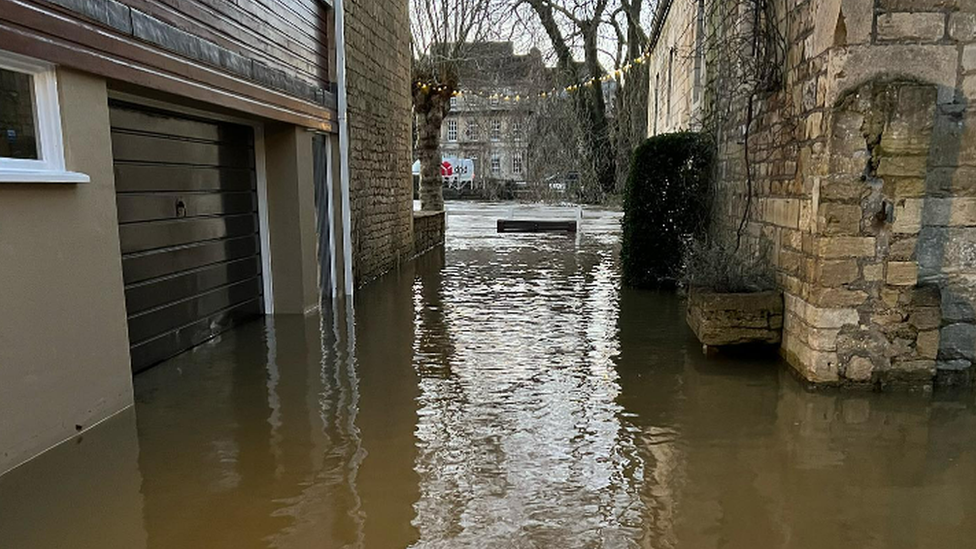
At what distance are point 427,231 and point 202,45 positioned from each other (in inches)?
323

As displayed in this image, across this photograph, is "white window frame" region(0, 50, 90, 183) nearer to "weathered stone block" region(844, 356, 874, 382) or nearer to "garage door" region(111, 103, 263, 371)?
"garage door" region(111, 103, 263, 371)

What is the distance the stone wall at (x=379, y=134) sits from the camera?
8430 mm

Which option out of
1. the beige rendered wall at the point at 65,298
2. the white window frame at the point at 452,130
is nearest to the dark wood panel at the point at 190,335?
the beige rendered wall at the point at 65,298

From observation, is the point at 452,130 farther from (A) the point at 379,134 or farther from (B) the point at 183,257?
(B) the point at 183,257

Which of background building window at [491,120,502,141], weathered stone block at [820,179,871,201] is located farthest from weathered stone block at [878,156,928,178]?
background building window at [491,120,502,141]

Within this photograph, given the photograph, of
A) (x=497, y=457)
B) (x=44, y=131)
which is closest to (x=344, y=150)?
(x=44, y=131)

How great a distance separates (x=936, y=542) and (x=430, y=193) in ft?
45.8

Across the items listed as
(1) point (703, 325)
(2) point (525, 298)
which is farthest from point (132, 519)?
(2) point (525, 298)

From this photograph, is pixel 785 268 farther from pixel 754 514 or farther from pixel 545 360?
pixel 754 514

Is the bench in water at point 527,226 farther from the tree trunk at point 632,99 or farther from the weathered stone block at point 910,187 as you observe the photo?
the weathered stone block at point 910,187

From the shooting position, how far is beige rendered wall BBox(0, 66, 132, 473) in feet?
10.8

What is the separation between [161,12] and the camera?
4488mm

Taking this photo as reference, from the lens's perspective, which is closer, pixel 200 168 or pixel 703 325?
pixel 703 325

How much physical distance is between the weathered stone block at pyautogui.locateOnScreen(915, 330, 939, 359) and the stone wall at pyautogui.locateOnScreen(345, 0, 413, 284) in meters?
Answer: 5.91
